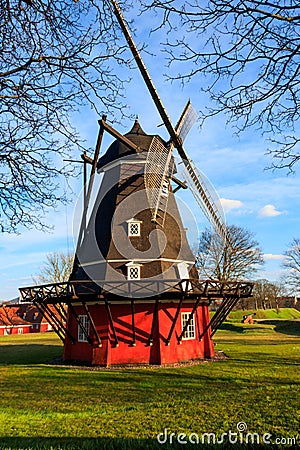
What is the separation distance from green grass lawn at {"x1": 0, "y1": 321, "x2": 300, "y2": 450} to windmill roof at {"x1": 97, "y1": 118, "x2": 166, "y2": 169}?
8.84 meters

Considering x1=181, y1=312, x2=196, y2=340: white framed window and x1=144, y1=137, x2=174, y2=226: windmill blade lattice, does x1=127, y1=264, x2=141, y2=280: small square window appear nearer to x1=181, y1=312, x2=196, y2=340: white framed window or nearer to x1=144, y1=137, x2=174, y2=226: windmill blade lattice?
x1=144, y1=137, x2=174, y2=226: windmill blade lattice

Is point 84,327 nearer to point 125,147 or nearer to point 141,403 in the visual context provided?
point 141,403

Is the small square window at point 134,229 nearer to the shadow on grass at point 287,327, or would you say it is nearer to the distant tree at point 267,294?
the shadow on grass at point 287,327

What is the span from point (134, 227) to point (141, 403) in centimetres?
834

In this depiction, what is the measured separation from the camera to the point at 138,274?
46.9ft

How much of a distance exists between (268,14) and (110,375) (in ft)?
35.5

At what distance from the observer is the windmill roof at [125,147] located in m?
16.8

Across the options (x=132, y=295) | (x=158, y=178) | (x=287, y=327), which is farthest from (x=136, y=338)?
(x=287, y=327)

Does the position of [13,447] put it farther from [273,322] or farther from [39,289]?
[273,322]

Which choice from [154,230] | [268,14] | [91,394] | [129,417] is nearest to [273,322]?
[154,230]

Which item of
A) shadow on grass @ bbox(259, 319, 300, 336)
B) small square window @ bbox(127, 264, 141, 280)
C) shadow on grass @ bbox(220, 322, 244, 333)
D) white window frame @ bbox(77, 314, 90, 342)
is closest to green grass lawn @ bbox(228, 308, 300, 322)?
shadow on grass @ bbox(259, 319, 300, 336)

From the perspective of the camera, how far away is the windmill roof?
16.8m

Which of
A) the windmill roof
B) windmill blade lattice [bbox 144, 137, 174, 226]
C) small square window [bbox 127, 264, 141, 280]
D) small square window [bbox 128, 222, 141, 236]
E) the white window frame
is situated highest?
the windmill roof

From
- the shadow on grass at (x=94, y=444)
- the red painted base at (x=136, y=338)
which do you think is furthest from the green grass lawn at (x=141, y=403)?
the red painted base at (x=136, y=338)
